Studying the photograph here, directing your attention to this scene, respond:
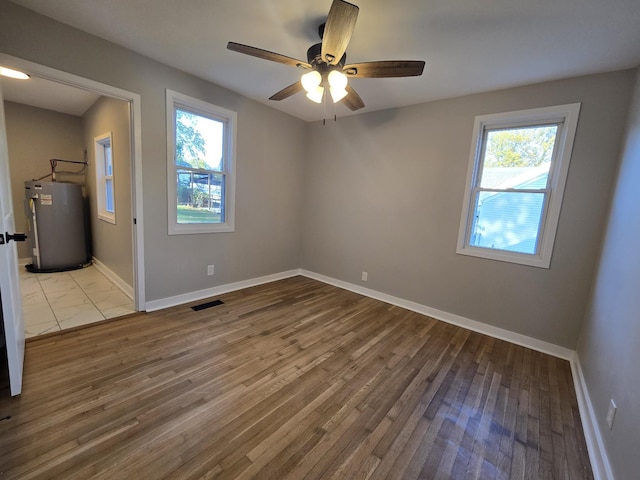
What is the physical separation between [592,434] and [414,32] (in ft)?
9.35

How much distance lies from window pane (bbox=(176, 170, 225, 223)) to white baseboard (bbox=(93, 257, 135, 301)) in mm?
1122

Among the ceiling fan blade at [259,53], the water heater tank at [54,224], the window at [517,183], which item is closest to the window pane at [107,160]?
the water heater tank at [54,224]

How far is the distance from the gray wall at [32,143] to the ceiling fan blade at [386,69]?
5.17 meters

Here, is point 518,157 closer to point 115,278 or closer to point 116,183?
point 116,183

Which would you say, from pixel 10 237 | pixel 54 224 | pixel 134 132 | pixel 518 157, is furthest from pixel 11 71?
pixel 518 157

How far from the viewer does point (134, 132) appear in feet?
8.41

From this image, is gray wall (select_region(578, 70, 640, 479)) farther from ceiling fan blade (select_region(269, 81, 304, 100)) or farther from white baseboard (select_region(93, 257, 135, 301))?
white baseboard (select_region(93, 257, 135, 301))

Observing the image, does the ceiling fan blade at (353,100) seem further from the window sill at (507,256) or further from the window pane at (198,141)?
the window sill at (507,256)

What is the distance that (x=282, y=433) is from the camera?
148 cm

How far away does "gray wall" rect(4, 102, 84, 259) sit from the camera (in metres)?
4.00

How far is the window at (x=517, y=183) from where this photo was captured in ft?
8.04

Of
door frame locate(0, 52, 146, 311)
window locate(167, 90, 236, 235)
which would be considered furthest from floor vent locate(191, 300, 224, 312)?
window locate(167, 90, 236, 235)

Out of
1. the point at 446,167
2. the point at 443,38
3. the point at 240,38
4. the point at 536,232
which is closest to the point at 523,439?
the point at 536,232

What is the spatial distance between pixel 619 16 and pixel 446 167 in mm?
1569
